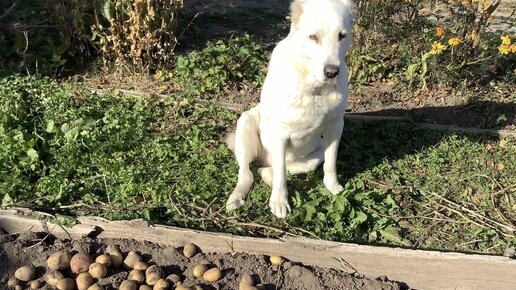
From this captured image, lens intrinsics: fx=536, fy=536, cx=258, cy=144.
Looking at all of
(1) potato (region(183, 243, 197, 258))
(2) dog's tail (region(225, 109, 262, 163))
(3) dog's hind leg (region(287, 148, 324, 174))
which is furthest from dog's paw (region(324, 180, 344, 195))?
(1) potato (region(183, 243, 197, 258))

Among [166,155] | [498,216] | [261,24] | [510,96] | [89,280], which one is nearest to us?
[89,280]

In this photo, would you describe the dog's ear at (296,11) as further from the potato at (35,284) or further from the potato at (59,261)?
the potato at (35,284)

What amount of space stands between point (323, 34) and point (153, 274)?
1.70 meters

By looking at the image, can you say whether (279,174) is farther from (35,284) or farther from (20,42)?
(20,42)

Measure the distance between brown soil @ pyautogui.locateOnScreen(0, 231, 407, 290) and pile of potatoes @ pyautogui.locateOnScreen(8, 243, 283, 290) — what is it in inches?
1.8

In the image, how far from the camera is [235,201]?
3.73m

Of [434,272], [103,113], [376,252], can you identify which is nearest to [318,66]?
[376,252]

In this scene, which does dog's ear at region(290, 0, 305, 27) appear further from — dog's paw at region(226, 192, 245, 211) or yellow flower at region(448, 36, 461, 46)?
yellow flower at region(448, 36, 461, 46)

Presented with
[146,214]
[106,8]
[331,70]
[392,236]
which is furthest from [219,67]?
[392,236]

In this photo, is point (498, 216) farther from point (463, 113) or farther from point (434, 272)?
point (463, 113)

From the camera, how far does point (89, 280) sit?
297 cm

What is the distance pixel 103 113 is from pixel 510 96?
404cm

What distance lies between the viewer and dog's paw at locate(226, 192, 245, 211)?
3678 mm

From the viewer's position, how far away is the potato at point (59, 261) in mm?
A: 3055
